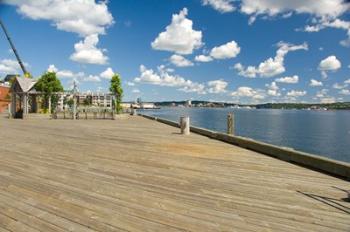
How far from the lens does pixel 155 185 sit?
5746 mm

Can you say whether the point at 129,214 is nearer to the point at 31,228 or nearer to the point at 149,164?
the point at 31,228

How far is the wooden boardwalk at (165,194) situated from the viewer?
399cm

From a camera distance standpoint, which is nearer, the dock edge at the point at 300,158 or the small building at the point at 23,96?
the dock edge at the point at 300,158

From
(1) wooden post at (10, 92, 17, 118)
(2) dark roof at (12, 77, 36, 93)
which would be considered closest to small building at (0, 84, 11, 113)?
(1) wooden post at (10, 92, 17, 118)

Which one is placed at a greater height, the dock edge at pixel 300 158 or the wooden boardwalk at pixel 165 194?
the dock edge at pixel 300 158

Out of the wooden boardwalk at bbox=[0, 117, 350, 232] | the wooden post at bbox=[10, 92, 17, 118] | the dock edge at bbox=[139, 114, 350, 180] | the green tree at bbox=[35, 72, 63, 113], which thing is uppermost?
the green tree at bbox=[35, 72, 63, 113]

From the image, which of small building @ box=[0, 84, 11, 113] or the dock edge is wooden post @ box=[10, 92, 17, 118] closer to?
small building @ box=[0, 84, 11, 113]

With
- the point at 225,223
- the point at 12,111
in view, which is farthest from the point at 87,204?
the point at 12,111

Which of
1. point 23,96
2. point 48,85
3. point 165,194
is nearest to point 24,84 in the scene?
point 23,96

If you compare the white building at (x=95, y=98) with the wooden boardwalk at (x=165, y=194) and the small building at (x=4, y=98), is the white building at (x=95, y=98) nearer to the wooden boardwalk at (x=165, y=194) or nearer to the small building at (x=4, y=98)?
the wooden boardwalk at (x=165, y=194)

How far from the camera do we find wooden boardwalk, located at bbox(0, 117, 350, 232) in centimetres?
399

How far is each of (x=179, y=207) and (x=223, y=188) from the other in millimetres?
1338

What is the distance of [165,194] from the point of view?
17.1 ft

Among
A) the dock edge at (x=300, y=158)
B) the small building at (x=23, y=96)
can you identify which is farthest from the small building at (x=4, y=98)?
the dock edge at (x=300, y=158)
